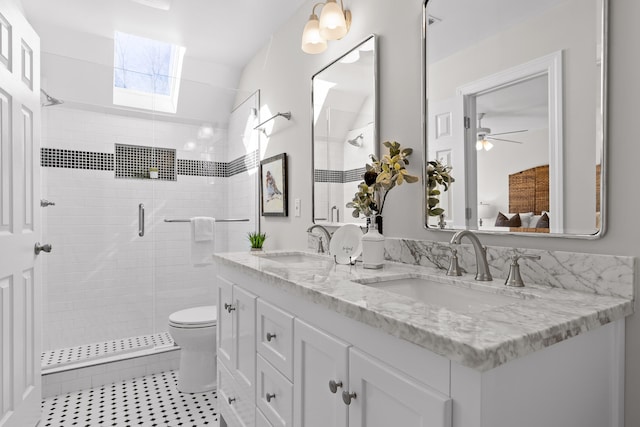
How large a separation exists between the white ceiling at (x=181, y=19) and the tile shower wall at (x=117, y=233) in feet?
2.13

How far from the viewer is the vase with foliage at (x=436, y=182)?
141 cm

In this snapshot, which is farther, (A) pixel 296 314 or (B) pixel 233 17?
(B) pixel 233 17

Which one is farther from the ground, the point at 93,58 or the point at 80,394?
the point at 93,58

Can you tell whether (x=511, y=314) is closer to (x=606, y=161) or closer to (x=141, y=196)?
(x=606, y=161)

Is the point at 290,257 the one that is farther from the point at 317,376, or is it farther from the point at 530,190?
the point at 530,190

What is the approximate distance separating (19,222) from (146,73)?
191 centimetres

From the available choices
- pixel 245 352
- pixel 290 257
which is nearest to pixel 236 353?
pixel 245 352

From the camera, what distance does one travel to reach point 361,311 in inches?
33.7

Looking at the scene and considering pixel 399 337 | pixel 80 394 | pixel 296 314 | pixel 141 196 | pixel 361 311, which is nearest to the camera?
pixel 399 337

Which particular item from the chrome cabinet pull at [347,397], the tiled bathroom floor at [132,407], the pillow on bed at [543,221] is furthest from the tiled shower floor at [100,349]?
the pillow on bed at [543,221]

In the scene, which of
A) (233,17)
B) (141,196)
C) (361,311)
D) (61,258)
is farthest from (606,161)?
(61,258)

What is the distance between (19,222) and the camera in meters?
1.72

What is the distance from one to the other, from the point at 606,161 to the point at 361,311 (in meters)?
0.76

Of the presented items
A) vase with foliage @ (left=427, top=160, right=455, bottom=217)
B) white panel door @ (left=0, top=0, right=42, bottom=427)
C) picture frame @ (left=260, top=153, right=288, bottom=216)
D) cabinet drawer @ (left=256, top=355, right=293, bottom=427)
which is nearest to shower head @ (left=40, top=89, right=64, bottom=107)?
white panel door @ (left=0, top=0, right=42, bottom=427)
